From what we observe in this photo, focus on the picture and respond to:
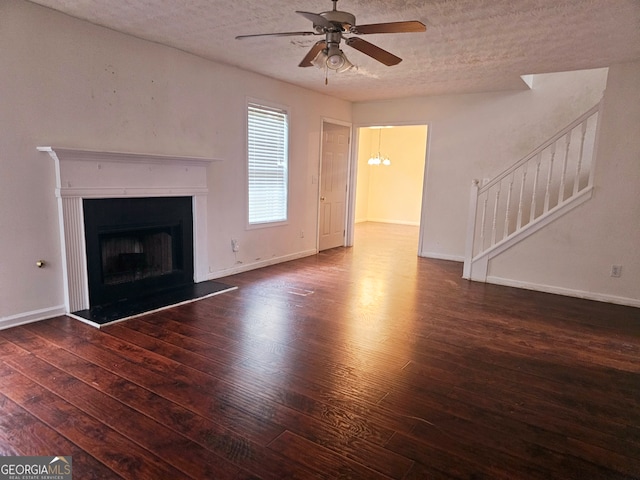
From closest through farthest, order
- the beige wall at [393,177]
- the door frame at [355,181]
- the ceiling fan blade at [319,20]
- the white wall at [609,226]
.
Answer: the ceiling fan blade at [319,20], the white wall at [609,226], the door frame at [355,181], the beige wall at [393,177]

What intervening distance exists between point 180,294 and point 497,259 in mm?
3753

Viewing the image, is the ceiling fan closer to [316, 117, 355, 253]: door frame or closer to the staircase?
the staircase

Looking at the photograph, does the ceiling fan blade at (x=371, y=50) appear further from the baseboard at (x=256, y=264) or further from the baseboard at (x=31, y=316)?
the baseboard at (x=31, y=316)

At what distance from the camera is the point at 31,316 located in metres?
3.24

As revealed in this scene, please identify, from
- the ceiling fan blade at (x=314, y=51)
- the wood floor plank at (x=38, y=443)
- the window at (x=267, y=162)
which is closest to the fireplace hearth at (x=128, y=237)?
the window at (x=267, y=162)

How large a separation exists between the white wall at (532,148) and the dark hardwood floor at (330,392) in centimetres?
66

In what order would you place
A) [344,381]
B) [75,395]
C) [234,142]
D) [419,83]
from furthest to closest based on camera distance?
1. [419,83]
2. [234,142]
3. [344,381]
4. [75,395]

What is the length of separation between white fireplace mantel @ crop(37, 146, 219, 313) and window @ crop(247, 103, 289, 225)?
43.5 inches

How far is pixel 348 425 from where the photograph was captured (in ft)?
6.61

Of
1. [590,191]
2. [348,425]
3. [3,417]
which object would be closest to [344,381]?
[348,425]

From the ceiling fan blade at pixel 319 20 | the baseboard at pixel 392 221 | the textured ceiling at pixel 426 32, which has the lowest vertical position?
the baseboard at pixel 392 221

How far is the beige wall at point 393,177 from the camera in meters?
10.1

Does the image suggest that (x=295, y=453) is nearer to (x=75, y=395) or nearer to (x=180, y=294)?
(x=75, y=395)

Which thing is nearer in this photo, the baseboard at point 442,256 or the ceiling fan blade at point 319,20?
the ceiling fan blade at point 319,20
